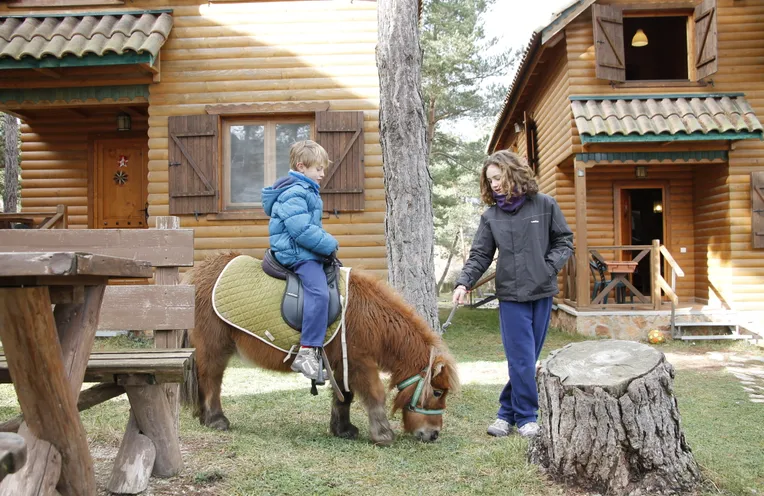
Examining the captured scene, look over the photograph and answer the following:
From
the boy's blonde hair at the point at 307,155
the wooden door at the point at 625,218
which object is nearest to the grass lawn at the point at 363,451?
the boy's blonde hair at the point at 307,155

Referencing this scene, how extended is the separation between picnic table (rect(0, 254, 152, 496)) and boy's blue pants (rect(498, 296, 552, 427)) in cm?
263

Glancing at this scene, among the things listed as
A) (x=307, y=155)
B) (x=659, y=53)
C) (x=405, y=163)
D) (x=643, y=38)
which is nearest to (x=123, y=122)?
(x=405, y=163)

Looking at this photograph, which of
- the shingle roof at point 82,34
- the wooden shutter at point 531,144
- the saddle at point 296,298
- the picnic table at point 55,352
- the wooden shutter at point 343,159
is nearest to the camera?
the picnic table at point 55,352

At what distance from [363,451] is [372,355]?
588 millimetres

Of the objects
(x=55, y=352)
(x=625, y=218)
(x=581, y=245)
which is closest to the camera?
(x=55, y=352)

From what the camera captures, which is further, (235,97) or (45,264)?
(235,97)

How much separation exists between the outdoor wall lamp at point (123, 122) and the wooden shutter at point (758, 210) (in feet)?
34.7

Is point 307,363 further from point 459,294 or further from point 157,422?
point 459,294

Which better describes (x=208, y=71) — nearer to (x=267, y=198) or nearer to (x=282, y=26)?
(x=282, y=26)

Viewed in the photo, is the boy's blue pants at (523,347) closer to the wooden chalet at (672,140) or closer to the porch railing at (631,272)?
the wooden chalet at (672,140)

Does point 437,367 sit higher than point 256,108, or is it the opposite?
point 256,108

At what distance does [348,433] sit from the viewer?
4.27 meters

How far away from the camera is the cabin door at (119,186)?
10984 mm

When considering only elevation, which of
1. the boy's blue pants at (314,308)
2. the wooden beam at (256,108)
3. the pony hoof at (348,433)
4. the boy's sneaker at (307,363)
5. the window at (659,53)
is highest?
the window at (659,53)
